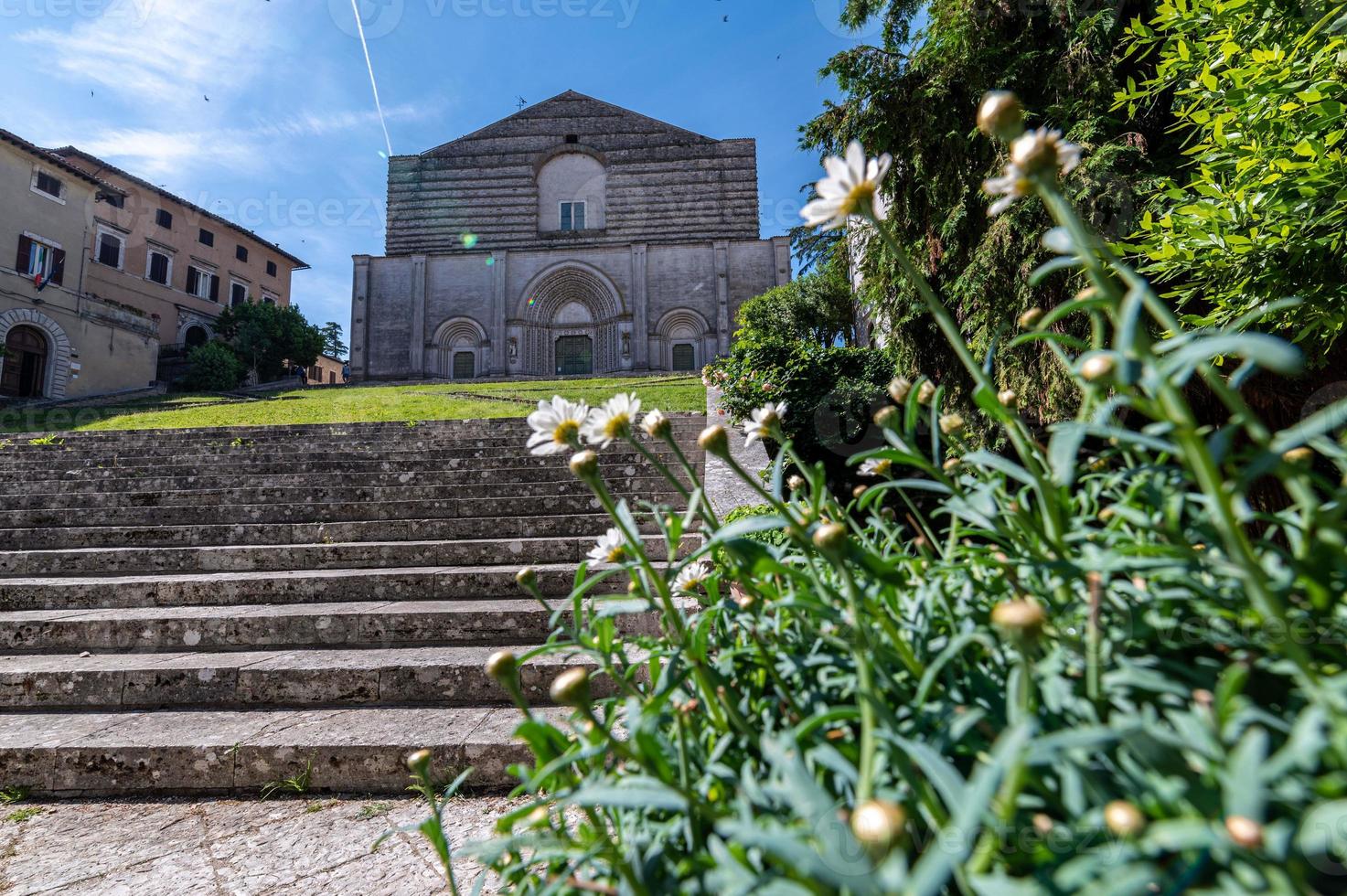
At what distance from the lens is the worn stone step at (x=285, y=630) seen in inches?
136

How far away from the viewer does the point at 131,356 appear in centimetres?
2211

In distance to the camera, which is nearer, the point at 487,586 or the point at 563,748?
the point at 563,748

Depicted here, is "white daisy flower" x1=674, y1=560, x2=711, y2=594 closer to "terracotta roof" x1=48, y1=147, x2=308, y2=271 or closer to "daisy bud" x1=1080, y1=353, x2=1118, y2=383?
"daisy bud" x1=1080, y1=353, x2=1118, y2=383

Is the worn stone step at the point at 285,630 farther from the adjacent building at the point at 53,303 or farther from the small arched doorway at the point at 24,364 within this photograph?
the small arched doorway at the point at 24,364

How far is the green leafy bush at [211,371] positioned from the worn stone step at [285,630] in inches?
903

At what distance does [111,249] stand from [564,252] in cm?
1769

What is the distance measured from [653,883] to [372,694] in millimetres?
2791

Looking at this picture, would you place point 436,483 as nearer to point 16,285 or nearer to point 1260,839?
point 1260,839

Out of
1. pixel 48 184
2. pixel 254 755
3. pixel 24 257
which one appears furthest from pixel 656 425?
pixel 48 184

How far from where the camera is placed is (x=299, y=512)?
543 centimetres

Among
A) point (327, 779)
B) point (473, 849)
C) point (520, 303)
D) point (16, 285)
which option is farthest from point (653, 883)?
point (16, 285)

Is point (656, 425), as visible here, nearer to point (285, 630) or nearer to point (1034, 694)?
point (1034, 694)

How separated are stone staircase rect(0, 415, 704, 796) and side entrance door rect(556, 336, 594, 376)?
19425 mm

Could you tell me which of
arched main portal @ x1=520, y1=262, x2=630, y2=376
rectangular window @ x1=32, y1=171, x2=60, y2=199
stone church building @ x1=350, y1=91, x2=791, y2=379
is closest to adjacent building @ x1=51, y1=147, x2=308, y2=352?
rectangular window @ x1=32, y1=171, x2=60, y2=199
